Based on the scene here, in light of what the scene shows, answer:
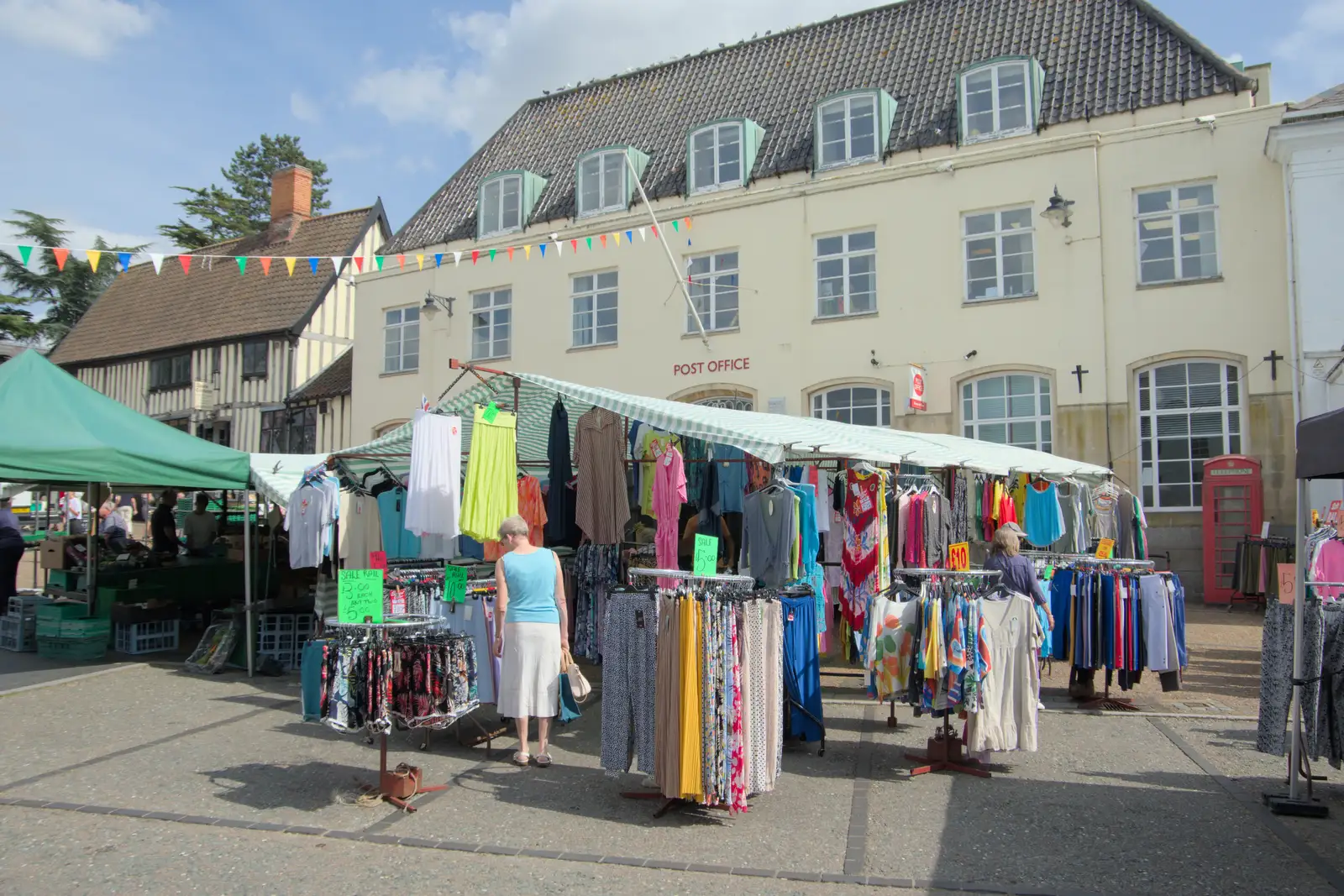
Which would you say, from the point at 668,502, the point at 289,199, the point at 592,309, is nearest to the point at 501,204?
the point at 592,309

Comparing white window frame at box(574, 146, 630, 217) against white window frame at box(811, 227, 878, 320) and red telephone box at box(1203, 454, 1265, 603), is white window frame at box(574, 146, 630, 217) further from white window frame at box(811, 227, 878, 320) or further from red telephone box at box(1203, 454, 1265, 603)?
red telephone box at box(1203, 454, 1265, 603)

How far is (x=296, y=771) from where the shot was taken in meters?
5.70

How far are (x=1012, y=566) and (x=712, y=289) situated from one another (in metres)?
11.6

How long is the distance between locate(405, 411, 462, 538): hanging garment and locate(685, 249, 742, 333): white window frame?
9978 mm

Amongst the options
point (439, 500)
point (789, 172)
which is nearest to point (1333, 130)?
point (789, 172)

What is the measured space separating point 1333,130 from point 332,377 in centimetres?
1936

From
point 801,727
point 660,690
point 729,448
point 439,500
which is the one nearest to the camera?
point 660,690

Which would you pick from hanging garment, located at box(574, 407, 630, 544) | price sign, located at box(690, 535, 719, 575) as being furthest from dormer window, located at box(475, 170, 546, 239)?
price sign, located at box(690, 535, 719, 575)

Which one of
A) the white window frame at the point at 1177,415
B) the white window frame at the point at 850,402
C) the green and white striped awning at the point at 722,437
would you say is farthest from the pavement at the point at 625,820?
the white window frame at the point at 850,402

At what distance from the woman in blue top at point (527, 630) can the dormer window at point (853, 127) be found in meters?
12.3

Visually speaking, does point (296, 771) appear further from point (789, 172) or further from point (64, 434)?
point (789, 172)

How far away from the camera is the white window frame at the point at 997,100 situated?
1489cm

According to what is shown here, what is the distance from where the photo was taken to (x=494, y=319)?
1961cm

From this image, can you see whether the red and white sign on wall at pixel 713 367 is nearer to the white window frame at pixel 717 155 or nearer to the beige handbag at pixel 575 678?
the white window frame at pixel 717 155
